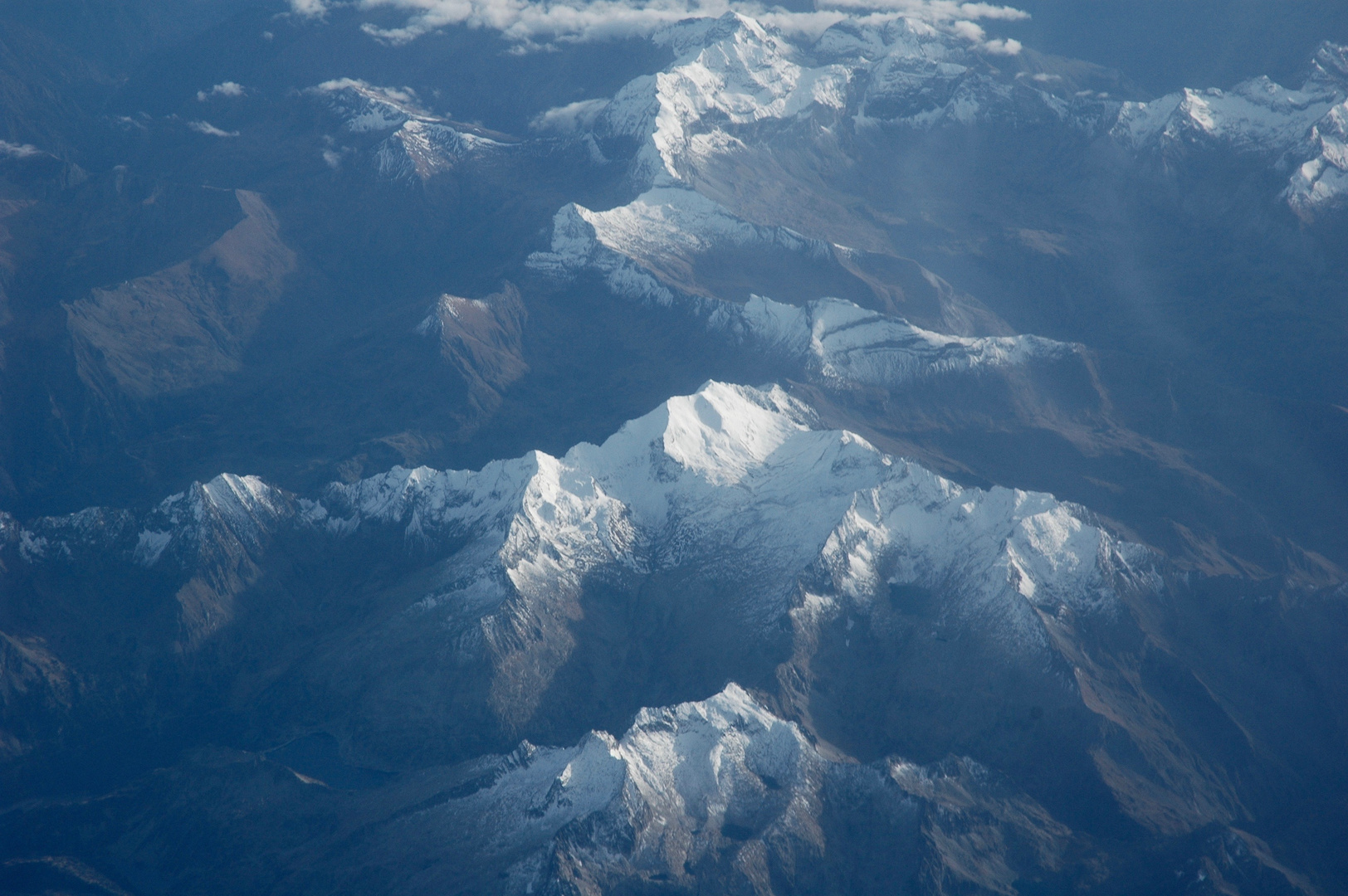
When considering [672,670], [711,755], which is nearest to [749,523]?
[672,670]

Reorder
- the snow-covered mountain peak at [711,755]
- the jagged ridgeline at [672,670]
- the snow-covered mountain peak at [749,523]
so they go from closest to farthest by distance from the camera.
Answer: the snow-covered mountain peak at [711,755]
the jagged ridgeline at [672,670]
the snow-covered mountain peak at [749,523]

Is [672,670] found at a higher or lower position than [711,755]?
lower

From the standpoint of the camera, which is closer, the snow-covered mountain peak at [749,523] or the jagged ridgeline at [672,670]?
the jagged ridgeline at [672,670]

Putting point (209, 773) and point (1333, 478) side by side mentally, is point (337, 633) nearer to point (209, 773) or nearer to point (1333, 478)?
point (209, 773)

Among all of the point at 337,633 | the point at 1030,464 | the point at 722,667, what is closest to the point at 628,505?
the point at 722,667

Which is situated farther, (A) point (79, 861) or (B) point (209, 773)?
(B) point (209, 773)

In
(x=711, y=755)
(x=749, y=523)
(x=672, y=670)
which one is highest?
(x=711, y=755)

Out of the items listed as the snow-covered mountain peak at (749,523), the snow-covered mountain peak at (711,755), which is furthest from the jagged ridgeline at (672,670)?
the snow-covered mountain peak at (749,523)

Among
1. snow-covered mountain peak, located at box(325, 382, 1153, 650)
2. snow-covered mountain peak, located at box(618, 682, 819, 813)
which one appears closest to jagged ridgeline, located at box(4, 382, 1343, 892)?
snow-covered mountain peak, located at box(618, 682, 819, 813)

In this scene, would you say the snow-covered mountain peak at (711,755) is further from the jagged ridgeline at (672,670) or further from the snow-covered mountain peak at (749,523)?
the snow-covered mountain peak at (749,523)

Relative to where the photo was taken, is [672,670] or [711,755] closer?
[711,755]

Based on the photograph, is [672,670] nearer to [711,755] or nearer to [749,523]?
[749,523]
